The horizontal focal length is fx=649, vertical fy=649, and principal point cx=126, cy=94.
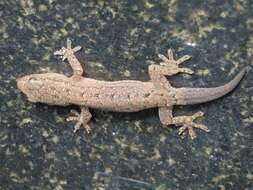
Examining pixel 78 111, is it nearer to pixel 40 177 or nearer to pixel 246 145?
pixel 40 177

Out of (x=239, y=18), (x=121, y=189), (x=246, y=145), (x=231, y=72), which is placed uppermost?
(x=239, y=18)

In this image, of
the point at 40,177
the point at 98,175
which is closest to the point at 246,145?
the point at 98,175

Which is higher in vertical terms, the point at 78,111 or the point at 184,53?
the point at 184,53

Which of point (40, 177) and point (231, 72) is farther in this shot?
point (40, 177)

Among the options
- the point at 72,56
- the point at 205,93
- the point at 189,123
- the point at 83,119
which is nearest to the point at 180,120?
the point at 189,123

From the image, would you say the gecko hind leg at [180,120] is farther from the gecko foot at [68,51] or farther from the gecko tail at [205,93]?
the gecko foot at [68,51]

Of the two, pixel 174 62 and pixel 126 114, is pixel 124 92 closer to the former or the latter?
pixel 126 114

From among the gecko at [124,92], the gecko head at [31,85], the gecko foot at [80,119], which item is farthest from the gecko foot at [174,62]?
the gecko head at [31,85]
